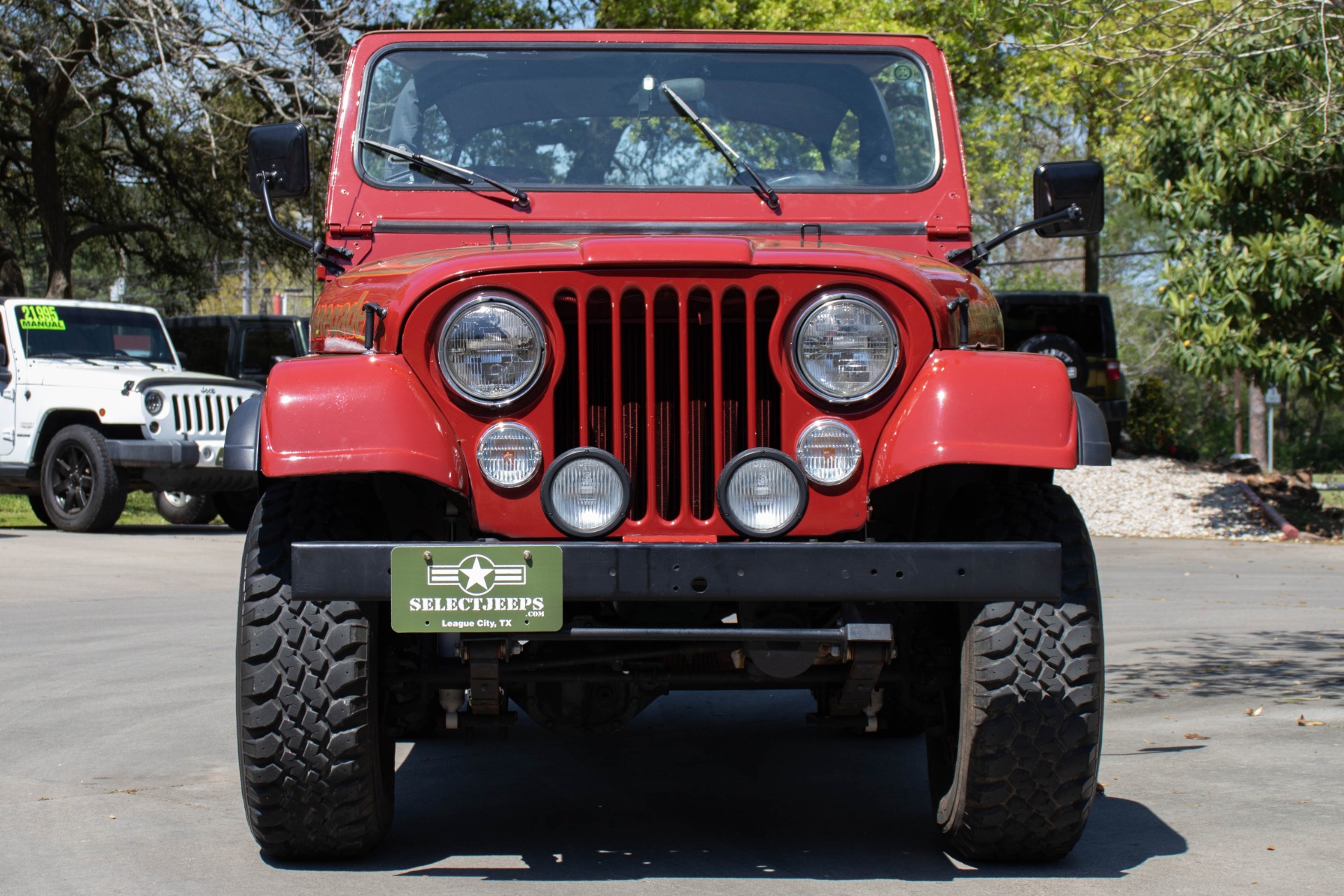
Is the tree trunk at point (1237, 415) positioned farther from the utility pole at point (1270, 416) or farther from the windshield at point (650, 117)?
the windshield at point (650, 117)

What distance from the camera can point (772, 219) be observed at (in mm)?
4730

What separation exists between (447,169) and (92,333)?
11.0 metres

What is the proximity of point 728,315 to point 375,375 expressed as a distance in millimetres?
837

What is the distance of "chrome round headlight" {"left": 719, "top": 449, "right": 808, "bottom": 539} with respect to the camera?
343 centimetres

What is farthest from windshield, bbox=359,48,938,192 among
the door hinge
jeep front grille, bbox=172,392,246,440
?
jeep front grille, bbox=172,392,246,440

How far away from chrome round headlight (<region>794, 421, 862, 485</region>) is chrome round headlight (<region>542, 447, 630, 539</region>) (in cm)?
42

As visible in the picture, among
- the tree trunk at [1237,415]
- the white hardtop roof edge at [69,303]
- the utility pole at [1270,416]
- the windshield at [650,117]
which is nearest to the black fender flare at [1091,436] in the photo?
the windshield at [650,117]

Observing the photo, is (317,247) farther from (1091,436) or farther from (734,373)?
(1091,436)

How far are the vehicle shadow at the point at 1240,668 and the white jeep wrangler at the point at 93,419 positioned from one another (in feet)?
27.3

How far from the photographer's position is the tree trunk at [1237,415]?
4319 cm

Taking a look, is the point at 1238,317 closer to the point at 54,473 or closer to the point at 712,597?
the point at 54,473

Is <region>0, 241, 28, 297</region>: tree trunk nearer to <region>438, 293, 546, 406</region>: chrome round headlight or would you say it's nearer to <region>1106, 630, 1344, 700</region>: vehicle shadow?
<region>1106, 630, 1344, 700</region>: vehicle shadow

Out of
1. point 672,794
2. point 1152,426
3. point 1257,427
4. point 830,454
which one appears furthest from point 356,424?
point 1257,427

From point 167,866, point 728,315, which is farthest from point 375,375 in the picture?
point 167,866
